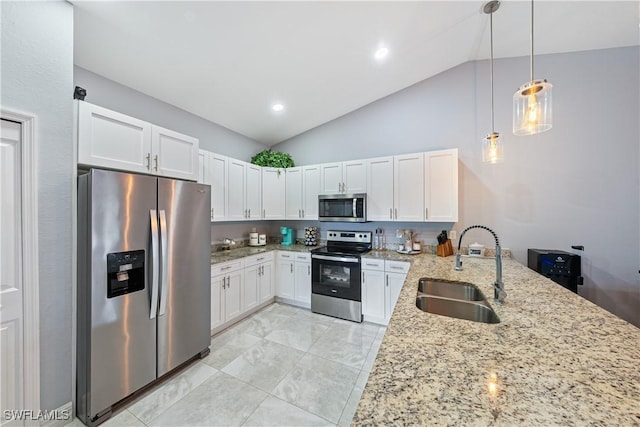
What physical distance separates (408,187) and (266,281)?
2463mm

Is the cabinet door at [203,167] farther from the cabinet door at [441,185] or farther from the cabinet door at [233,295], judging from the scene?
the cabinet door at [441,185]

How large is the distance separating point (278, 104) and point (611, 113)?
390 cm

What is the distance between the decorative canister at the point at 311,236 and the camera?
13.2 feet

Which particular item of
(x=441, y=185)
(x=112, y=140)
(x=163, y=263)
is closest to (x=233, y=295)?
(x=163, y=263)

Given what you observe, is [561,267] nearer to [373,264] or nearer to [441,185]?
[441,185]

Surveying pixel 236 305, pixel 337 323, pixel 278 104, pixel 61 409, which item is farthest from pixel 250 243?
pixel 61 409

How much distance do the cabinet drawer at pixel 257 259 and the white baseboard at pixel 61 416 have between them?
6.00 feet

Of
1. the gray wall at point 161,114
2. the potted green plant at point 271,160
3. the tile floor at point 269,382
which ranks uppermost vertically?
the gray wall at point 161,114

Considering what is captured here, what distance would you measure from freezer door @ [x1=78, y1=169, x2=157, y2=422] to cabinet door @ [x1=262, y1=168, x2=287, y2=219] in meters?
2.08

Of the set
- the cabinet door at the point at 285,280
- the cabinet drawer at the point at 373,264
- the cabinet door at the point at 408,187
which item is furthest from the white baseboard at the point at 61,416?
the cabinet door at the point at 408,187

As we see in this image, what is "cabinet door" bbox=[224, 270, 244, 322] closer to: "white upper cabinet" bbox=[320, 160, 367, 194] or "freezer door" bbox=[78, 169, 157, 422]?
"freezer door" bbox=[78, 169, 157, 422]

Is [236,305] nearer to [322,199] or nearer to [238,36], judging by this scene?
[322,199]

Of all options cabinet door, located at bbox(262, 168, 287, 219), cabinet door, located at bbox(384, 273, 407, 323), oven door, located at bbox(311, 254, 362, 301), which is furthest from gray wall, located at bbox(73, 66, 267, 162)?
cabinet door, located at bbox(384, 273, 407, 323)

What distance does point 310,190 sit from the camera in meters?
3.84
